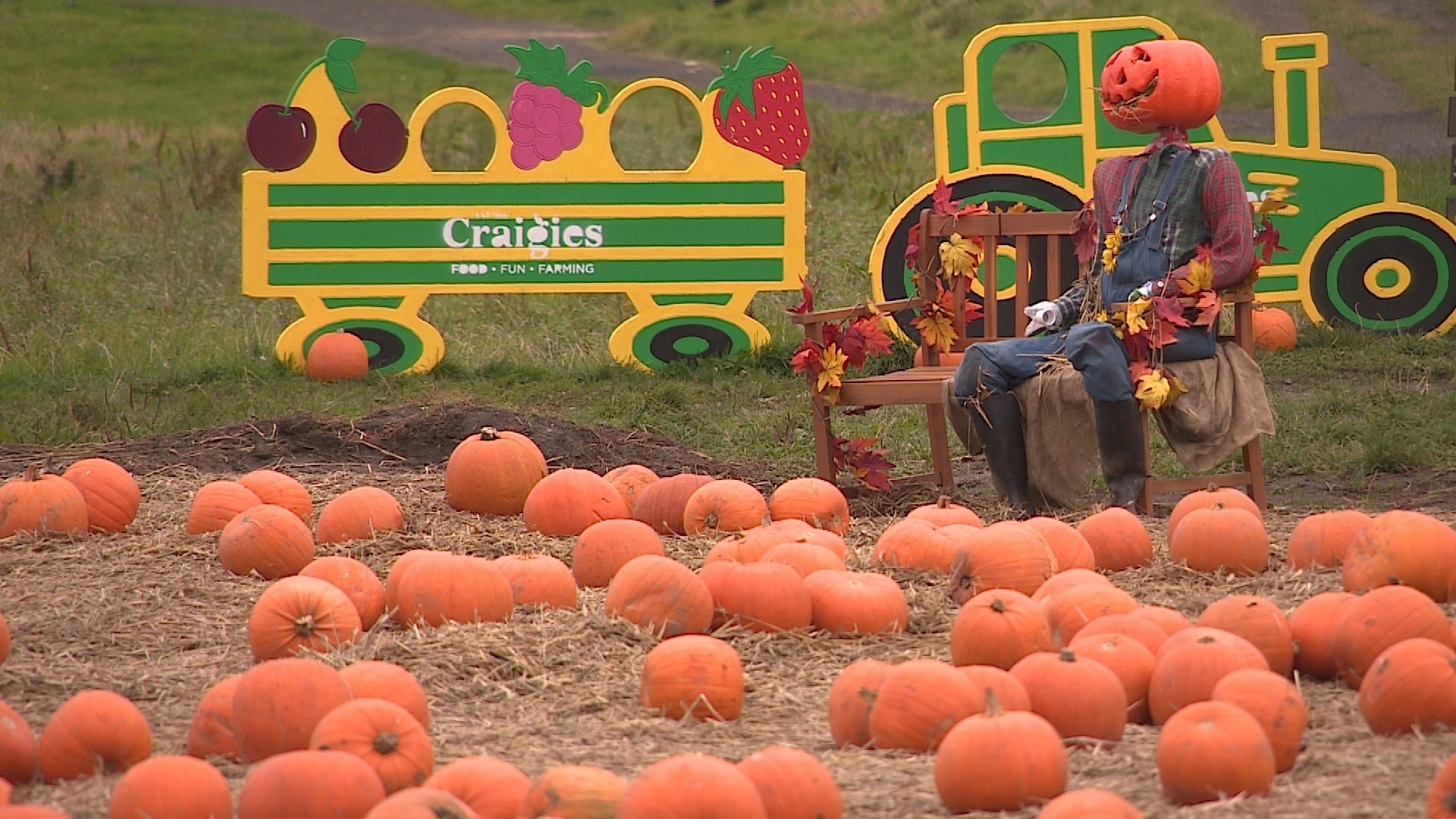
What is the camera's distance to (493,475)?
5.12 metres

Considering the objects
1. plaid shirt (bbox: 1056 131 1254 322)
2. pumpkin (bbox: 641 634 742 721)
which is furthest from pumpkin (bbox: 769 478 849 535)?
pumpkin (bbox: 641 634 742 721)

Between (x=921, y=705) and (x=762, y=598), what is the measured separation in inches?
33.2

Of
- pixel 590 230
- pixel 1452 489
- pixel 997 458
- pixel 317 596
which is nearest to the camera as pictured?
pixel 317 596

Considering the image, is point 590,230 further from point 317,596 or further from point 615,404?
point 317,596

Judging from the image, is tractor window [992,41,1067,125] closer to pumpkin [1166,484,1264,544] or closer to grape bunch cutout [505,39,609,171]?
grape bunch cutout [505,39,609,171]

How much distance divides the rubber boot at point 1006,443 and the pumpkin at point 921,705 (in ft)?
7.84

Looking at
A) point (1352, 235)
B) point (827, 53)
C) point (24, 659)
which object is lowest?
point (24, 659)

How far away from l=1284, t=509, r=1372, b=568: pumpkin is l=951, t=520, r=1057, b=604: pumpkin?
27.0 inches

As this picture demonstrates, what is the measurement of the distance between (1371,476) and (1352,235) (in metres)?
3.03

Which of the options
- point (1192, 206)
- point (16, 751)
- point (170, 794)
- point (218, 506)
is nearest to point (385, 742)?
point (170, 794)

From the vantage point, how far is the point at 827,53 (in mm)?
23625

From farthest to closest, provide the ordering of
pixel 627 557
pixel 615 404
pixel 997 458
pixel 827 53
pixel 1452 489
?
pixel 827 53 → pixel 615 404 → pixel 1452 489 → pixel 997 458 → pixel 627 557

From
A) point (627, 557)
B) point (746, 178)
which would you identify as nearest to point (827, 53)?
point (746, 178)

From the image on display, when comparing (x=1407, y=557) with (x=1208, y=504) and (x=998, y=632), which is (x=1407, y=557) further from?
(x=998, y=632)
